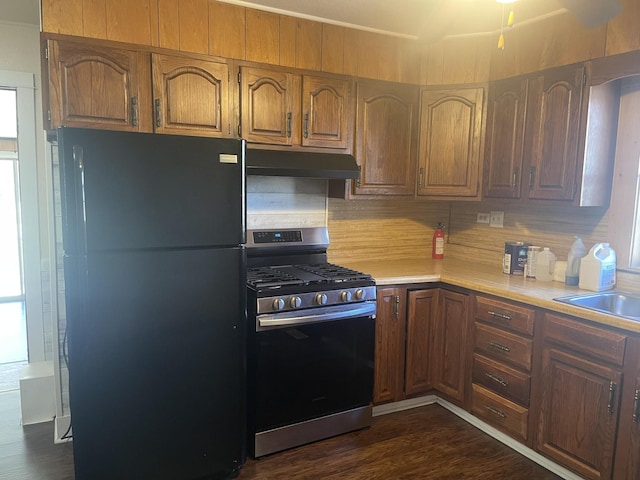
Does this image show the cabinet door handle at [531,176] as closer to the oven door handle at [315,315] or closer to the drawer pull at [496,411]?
the oven door handle at [315,315]

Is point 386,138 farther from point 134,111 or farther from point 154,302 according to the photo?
point 154,302

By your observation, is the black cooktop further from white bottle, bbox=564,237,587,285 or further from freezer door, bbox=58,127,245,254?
white bottle, bbox=564,237,587,285

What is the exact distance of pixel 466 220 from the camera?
137 inches

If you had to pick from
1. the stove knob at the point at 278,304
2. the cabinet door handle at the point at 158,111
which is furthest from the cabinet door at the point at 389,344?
the cabinet door handle at the point at 158,111

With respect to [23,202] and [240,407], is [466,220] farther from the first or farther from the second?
[23,202]

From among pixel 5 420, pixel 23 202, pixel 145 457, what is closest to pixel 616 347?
pixel 145 457

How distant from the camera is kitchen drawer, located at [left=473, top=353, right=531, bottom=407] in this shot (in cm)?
241

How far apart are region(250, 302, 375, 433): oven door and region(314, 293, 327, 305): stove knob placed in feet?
0.13

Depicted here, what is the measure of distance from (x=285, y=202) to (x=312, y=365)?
1079 mm

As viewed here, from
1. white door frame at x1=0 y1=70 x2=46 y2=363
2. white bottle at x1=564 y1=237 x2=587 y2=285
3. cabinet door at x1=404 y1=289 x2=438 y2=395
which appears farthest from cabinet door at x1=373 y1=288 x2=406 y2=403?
Answer: white door frame at x1=0 y1=70 x2=46 y2=363

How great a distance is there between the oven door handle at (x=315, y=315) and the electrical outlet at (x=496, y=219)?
1.20 meters

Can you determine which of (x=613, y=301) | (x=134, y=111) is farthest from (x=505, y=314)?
(x=134, y=111)

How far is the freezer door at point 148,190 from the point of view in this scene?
185 cm

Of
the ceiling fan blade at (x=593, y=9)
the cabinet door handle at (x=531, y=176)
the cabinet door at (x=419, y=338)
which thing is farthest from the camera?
the cabinet door at (x=419, y=338)
